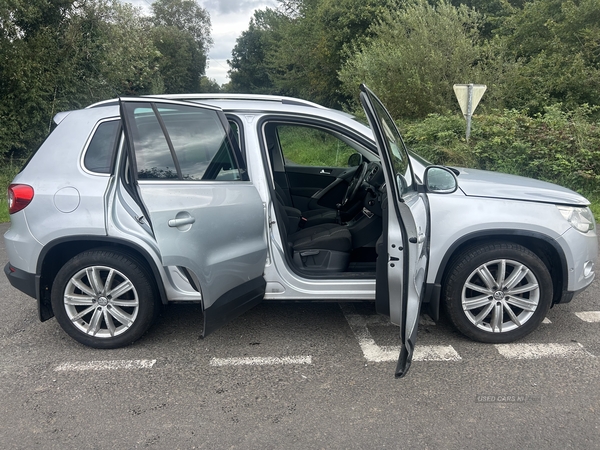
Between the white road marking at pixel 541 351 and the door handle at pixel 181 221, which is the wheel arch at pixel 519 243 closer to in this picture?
the white road marking at pixel 541 351

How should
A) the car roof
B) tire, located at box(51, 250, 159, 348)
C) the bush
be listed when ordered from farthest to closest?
1. the bush
2. the car roof
3. tire, located at box(51, 250, 159, 348)

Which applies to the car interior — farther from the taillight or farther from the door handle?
the taillight

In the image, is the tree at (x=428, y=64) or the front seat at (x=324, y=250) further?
the tree at (x=428, y=64)

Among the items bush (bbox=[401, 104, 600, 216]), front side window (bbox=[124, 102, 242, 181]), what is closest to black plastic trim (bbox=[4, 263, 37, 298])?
front side window (bbox=[124, 102, 242, 181])

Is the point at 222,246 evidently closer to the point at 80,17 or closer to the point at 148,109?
the point at 148,109

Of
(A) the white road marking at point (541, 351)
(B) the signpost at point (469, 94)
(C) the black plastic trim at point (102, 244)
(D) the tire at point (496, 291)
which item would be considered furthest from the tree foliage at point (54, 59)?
(A) the white road marking at point (541, 351)

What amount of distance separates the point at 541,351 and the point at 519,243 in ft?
2.51

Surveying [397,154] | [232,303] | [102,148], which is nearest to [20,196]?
[102,148]

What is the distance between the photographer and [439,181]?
3596 mm

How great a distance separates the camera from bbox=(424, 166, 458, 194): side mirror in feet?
11.6

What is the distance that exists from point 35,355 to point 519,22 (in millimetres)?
17878

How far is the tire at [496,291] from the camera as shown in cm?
357

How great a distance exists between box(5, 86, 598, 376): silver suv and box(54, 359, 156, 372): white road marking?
0.19m

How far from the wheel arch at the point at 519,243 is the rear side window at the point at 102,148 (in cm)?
237
